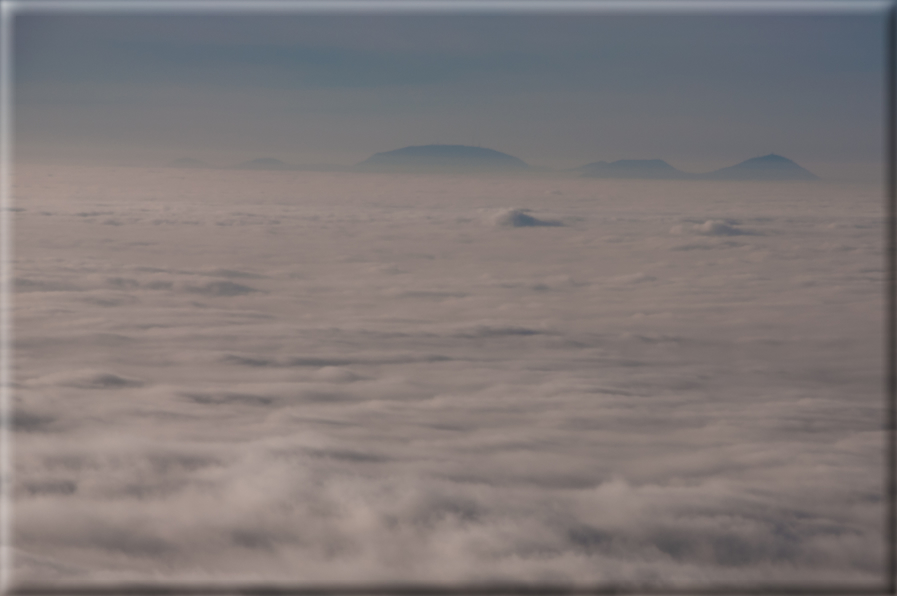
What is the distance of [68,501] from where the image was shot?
9.30 m

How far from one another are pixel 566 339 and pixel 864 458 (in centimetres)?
1918

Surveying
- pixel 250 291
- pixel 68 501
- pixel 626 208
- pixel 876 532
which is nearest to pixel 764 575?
pixel 876 532

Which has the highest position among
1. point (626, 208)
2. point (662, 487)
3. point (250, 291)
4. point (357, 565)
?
point (626, 208)

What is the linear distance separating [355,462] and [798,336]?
2757cm

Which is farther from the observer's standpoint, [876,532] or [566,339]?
[566,339]

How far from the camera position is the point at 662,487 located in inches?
450

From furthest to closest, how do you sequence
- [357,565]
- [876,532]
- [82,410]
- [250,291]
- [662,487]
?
[250,291]
[82,410]
[662,487]
[876,532]
[357,565]

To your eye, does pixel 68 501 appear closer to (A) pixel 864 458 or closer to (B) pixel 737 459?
(B) pixel 737 459

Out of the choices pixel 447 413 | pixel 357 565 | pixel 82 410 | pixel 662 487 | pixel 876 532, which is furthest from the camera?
pixel 447 413

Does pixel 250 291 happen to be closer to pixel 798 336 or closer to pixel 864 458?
pixel 798 336

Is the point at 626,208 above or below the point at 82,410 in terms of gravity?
above

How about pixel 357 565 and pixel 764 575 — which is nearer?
pixel 357 565

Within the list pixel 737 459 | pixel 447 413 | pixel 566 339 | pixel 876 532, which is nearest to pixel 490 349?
pixel 566 339

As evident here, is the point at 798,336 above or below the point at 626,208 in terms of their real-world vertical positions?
below
